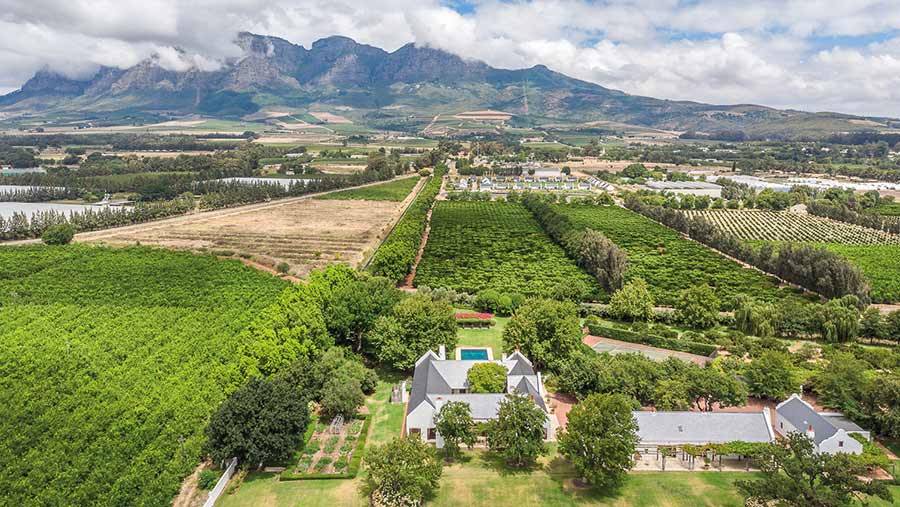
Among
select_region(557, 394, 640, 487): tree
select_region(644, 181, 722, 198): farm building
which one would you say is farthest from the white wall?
select_region(644, 181, 722, 198): farm building

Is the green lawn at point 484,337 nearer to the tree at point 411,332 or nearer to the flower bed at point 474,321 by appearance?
the flower bed at point 474,321

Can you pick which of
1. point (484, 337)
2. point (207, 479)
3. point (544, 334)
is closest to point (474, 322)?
point (484, 337)

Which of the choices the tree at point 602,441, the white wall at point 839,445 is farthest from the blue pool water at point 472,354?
the white wall at point 839,445

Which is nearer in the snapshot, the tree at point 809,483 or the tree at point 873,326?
the tree at point 809,483

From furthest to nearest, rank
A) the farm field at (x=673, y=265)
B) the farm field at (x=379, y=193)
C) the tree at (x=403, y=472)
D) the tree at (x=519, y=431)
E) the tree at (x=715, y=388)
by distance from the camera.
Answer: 1. the farm field at (x=379, y=193)
2. the farm field at (x=673, y=265)
3. the tree at (x=715, y=388)
4. the tree at (x=519, y=431)
5. the tree at (x=403, y=472)

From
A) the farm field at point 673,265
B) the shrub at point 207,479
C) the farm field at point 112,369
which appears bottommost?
the shrub at point 207,479

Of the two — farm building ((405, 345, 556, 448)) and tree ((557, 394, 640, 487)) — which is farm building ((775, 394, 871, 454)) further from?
farm building ((405, 345, 556, 448))

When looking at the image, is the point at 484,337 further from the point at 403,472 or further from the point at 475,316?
the point at 403,472

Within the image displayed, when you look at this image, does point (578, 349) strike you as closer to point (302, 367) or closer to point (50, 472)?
point (302, 367)
